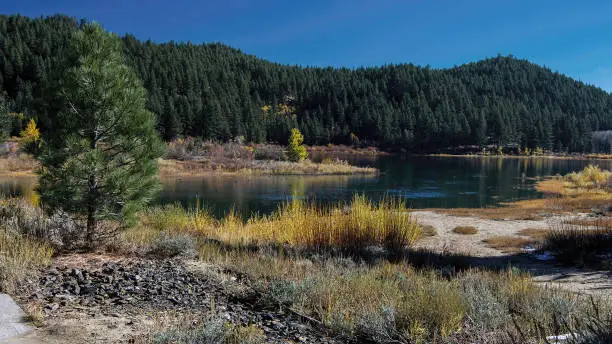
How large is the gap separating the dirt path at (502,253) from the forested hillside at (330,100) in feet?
245

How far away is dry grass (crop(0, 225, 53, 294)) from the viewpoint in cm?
496

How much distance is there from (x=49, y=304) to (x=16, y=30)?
17152 cm

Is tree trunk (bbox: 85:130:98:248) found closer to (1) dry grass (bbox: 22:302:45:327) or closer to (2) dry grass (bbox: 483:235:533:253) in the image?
(1) dry grass (bbox: 22:302:45:327)

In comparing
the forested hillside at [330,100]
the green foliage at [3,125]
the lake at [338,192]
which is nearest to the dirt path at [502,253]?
the lake at [338,192]

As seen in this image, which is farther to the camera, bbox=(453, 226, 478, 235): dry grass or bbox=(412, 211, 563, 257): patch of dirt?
bbox=(453, 226, 478, 235): dry grass

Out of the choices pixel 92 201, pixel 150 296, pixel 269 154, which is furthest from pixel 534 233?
pixel 269 154

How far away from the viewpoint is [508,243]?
12.2 meters

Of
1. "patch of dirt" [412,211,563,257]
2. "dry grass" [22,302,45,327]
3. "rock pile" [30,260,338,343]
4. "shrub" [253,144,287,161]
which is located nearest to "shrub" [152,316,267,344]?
"rock pile" [30,260,338,343]

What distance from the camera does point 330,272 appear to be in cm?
604

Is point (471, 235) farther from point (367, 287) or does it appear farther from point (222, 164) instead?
point (222, 164)

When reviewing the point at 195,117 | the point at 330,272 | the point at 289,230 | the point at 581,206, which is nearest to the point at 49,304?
the point at 330,272

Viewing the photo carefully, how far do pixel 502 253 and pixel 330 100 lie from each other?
15754 cm

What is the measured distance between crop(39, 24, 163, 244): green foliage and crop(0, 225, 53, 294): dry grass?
0.69m

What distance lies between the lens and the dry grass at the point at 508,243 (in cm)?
1138
